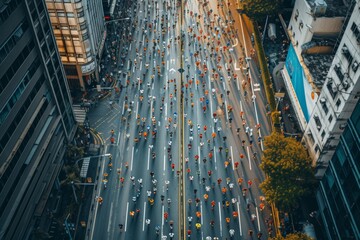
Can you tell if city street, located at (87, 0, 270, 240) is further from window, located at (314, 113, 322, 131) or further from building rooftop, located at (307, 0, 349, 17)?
building rooftop, located at (307, 0, 349, 17)

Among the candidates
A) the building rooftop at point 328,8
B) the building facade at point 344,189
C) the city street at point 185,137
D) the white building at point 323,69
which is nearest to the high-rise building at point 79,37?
the city street at point 185,137

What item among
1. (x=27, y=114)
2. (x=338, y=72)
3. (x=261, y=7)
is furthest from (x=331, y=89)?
(x=27, y=114)

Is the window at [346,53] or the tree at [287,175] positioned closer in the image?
the window at [346,53]

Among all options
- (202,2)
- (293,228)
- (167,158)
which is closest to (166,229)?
(167,158)

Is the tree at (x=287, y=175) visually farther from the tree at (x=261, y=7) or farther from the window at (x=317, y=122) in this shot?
the tree at (x=261, y=7)

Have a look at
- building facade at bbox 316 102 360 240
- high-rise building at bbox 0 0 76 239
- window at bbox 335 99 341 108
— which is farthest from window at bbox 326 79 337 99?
high-rise building at bbox 0 0 76 239

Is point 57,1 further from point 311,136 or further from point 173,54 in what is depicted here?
point 311,136
